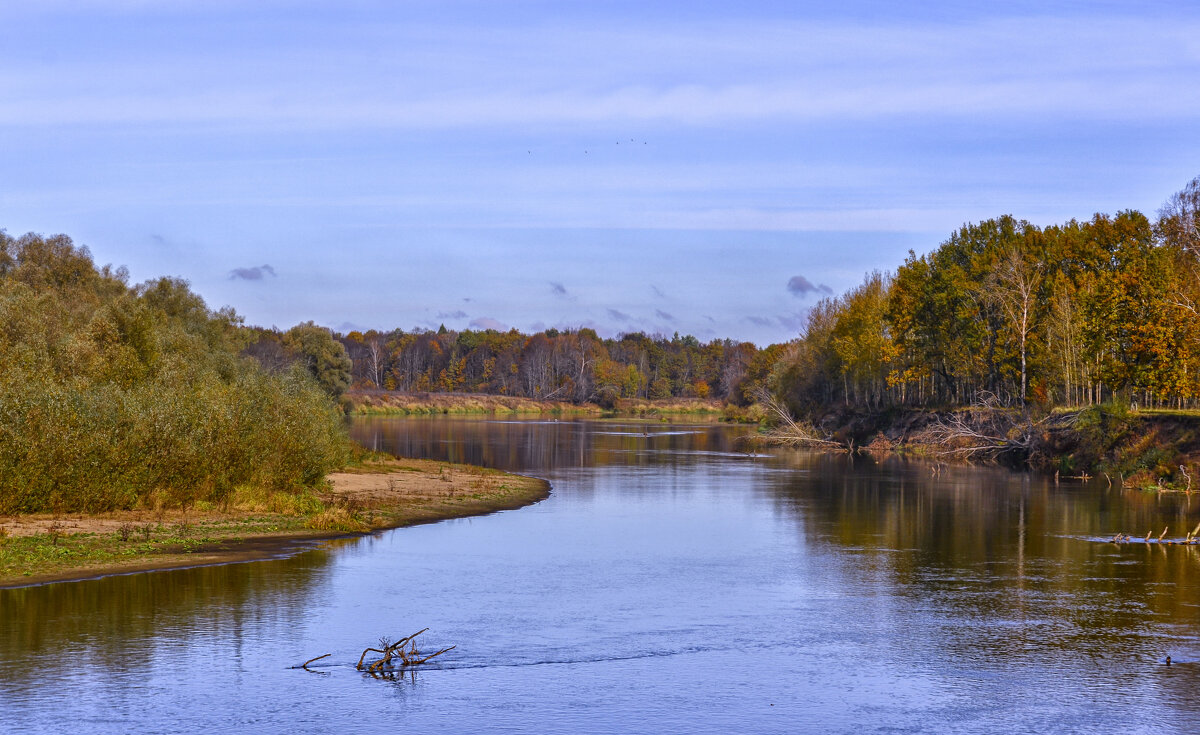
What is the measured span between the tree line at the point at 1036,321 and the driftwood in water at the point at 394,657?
5129 cm

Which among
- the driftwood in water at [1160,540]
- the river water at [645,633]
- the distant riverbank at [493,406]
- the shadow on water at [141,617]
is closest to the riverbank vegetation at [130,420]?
A: the river water at [645,633]

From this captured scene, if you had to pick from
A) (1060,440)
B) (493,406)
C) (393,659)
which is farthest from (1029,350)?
(493,406)

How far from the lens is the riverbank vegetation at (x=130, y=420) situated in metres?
29.4

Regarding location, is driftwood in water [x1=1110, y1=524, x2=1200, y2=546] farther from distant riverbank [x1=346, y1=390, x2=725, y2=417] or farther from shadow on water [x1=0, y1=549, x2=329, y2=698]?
distant riverbank [x1=346, y1=390, x2=725, y2=417]

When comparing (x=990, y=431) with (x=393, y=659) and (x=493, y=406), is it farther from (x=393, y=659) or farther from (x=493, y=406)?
(x=493, y=406)

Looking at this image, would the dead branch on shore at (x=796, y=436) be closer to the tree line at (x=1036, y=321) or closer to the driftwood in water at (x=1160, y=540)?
the tree line at (x=1036, y=321)

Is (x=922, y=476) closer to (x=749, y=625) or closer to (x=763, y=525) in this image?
(x=763, y=525)

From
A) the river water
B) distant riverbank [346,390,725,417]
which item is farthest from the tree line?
distant riverbank [346,390,725,417]

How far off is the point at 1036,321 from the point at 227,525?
62584mm

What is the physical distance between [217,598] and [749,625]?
35.8ft

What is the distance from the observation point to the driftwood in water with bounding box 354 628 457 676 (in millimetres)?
17609

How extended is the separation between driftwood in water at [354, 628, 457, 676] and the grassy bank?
963 cm

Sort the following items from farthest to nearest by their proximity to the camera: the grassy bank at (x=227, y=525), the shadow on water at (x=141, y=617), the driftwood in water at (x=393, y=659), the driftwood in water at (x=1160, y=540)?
the driftwood in water at (x=1160, y=540) → the grassy bank at (x=227, y=525) → the driftwood in water at (x=393, y=659) → the shadow on water at (x=141, y=617)

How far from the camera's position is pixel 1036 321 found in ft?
254
